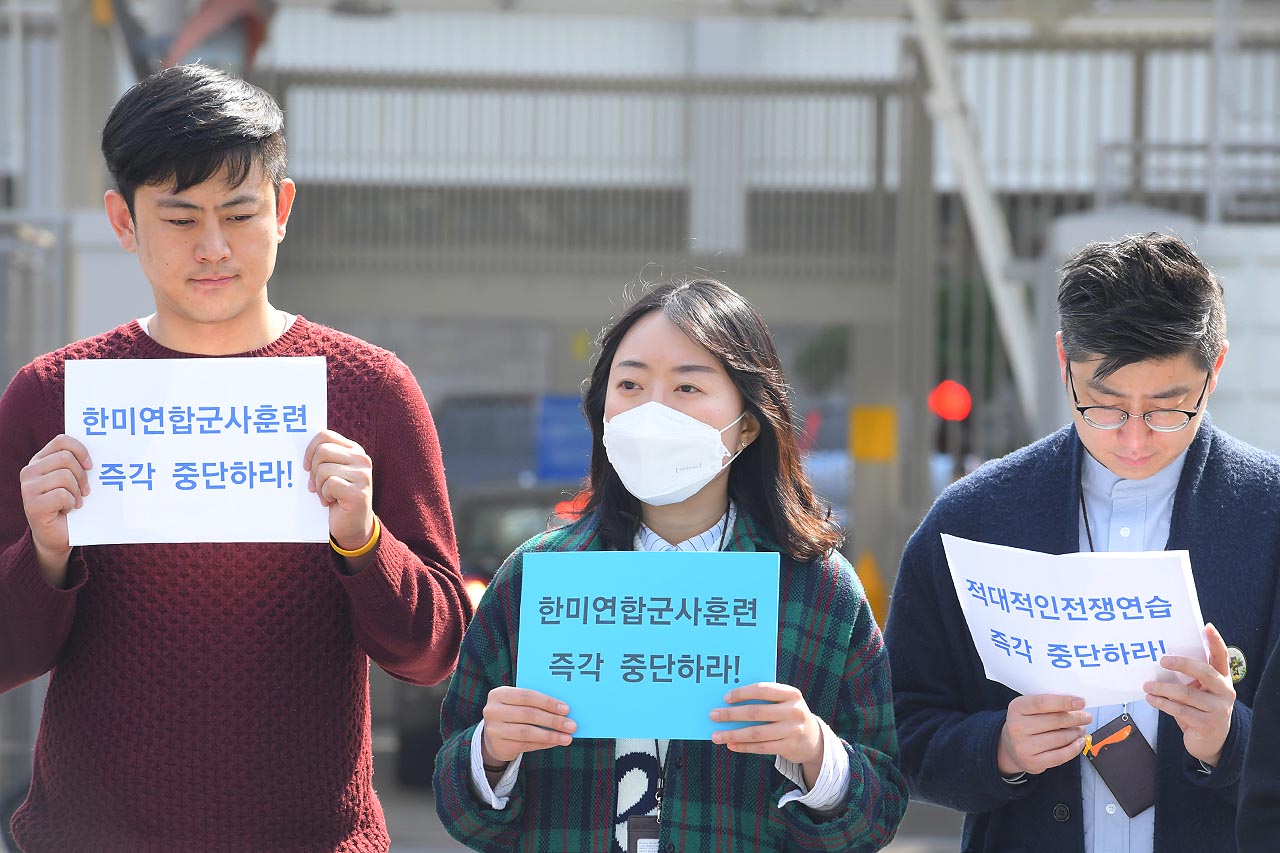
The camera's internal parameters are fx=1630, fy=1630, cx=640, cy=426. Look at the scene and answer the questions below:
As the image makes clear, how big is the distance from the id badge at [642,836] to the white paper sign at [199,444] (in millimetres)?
607

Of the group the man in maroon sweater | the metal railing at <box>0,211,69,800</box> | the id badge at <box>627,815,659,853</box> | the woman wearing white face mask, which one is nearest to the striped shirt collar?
the woman wearing white face mask

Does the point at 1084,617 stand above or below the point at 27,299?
below

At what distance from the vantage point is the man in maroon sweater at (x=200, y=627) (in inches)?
91.3

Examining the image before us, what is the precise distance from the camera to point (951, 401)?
11.3 m

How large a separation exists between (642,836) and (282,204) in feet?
→ 3.53

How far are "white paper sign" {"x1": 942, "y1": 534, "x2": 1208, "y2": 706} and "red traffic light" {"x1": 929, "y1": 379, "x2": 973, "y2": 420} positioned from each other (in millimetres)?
8809

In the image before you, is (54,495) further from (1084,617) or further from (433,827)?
(433,827)

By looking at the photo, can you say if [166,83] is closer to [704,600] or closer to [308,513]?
[308,513]

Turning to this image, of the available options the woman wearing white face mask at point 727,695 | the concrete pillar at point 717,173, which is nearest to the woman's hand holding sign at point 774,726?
the woman wearing white face mask at point 727,695

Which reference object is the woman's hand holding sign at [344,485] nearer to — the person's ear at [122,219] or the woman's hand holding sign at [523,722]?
the woman's hand holding sign at [523,722]

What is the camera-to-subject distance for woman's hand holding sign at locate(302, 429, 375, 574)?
7.32 ft

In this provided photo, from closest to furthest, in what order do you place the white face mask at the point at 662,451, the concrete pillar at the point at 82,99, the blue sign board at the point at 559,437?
1. the white face mask at the point at 662,451
2. the concrete pillar at the point at 82,99
3. the blue sign board at the point at 559,437

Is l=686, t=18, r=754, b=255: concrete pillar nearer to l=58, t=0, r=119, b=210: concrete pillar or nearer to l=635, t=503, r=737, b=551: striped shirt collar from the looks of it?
l=58, t=0, r=119, b=210: concrete pillar

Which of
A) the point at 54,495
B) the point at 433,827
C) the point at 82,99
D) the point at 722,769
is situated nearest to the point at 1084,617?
the point at 722,769
